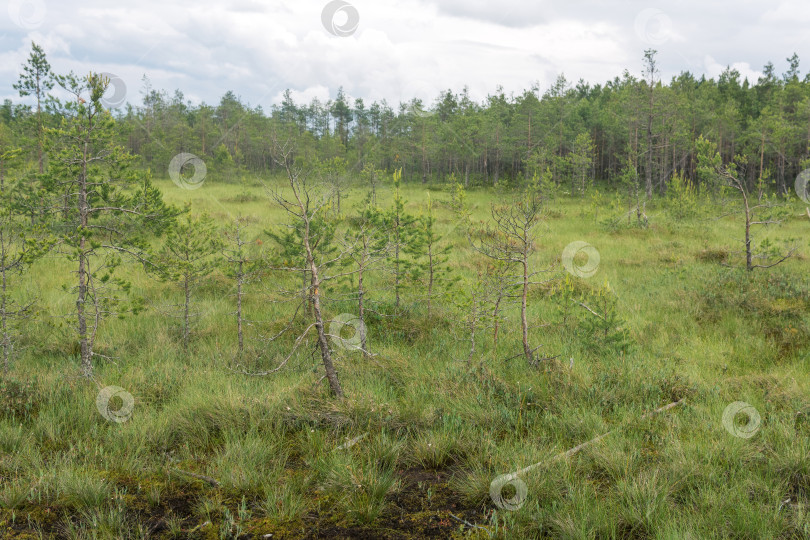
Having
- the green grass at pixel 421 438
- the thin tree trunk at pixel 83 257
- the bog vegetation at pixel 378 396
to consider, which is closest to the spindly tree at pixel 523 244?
the bog vegetation at pixel 378 396

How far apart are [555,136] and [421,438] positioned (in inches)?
1756

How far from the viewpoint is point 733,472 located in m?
3.46

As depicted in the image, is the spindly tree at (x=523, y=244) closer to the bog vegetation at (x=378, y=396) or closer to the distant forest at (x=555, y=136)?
the bog vegetation at (x=378, y=396)

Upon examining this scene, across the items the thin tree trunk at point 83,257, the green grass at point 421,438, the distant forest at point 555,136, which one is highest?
the distant forest at point 555,136

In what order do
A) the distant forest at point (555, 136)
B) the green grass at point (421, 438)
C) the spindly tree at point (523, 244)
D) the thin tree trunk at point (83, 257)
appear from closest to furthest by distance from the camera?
the green grass at point (421, 438) → the spindly tree at point (523, 244) → the thin tree trunk at point (83, 257) → the distant forest at point (555, 136)

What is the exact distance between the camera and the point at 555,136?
4406 cm

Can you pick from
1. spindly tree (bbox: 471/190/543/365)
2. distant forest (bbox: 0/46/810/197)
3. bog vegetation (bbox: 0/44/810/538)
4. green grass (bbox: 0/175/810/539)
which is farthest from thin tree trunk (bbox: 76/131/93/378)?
distant forest (bbox: 0/46/810/197)

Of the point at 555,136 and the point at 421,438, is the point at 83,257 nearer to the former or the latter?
the point at 421,438

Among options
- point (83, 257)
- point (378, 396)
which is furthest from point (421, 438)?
point (83, 257)

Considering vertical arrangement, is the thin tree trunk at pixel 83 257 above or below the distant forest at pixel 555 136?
below

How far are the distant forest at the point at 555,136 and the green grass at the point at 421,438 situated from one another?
85.7 feet

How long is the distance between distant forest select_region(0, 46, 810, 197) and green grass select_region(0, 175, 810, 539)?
26.1m

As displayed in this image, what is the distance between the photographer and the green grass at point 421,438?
313cm

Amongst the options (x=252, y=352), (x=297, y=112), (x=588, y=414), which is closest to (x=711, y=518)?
(x=588, y=414)
